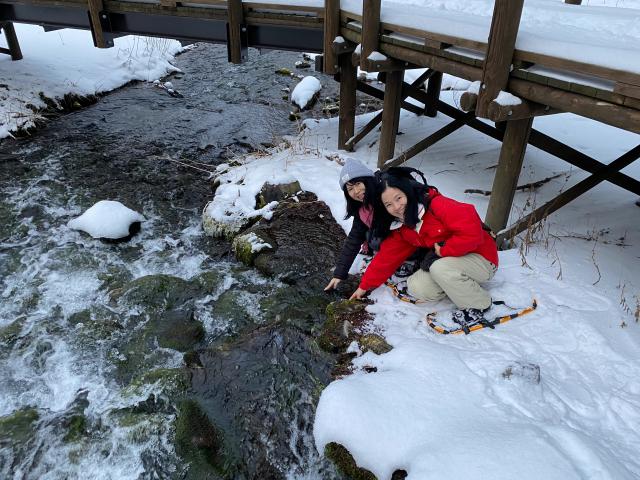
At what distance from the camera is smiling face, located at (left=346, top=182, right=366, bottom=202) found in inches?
149

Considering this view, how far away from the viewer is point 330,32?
7223 mm

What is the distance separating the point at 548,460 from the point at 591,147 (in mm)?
6661

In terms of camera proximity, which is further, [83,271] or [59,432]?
[83,271]

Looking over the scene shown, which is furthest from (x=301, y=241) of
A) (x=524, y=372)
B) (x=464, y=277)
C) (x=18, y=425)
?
(x=18, y=425)

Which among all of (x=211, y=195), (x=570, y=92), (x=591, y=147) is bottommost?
(x=211, y=195)

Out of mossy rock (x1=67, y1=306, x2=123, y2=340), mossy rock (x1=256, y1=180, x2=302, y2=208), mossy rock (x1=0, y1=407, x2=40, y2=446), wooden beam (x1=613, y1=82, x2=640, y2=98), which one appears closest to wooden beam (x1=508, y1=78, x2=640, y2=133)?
wooden beam (x1=613, y1=82, x2=640, y2=98)

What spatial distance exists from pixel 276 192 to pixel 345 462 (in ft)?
15.3

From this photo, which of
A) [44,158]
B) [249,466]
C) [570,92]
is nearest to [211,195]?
[44,158]

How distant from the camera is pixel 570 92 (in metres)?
3.54

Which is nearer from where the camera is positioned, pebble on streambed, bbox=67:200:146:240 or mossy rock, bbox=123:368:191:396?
mossy rock, bbox=123:368:191:396

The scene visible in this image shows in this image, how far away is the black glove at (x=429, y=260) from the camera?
395 centimetres

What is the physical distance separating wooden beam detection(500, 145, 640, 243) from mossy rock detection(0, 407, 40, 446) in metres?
4.83

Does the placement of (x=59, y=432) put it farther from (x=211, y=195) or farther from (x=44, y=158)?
(x=44, y=158)

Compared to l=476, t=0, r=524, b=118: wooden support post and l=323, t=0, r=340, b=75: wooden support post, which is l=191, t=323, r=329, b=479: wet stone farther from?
l=323, t=0, r=340, b=75: wooden support post
